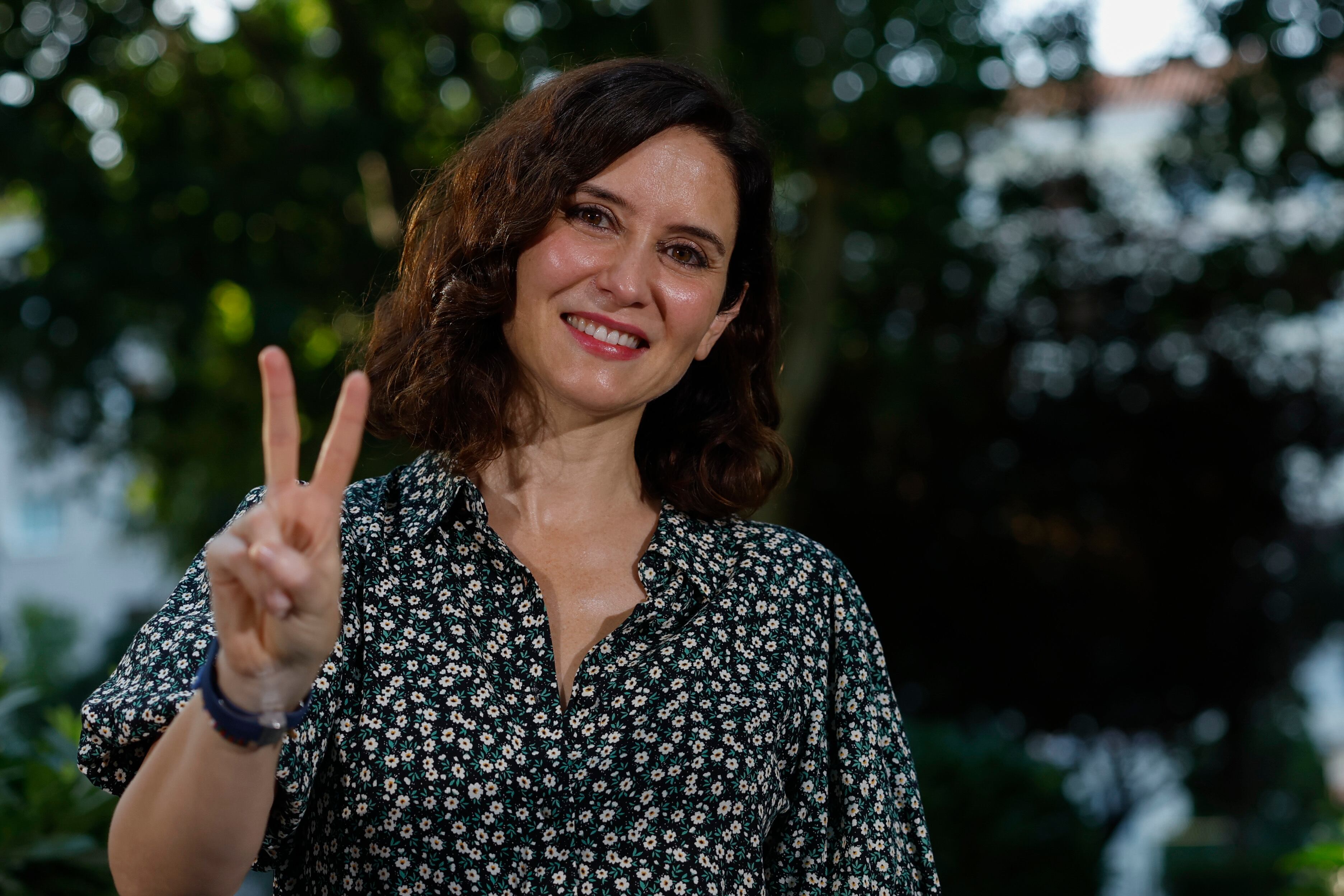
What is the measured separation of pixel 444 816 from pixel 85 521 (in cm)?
3034

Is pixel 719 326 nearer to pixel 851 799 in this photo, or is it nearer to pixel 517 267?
pixel 517 267

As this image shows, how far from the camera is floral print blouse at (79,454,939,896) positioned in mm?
1730

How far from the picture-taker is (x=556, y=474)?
217 centimetres

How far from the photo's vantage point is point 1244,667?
12.2 m

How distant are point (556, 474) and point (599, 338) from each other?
0.87 ft

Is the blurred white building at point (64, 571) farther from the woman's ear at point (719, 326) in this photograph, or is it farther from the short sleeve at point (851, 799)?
the short sleeve at point (851, 799)

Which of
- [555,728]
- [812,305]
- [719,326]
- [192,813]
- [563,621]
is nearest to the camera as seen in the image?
[192,813]

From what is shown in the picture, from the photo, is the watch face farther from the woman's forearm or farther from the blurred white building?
the blurred white building

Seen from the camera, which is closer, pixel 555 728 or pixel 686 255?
pixel 555 728

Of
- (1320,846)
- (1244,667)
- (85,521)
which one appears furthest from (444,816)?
(85,521)

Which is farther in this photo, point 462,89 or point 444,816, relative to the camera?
point 462,89

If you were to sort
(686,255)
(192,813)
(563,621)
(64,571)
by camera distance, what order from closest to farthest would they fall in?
(192,813) < (563,621) < (686,255) < (64,571)

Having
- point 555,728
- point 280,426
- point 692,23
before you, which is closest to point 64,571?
point 692,23

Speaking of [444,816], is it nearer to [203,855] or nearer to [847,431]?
[203,855]
